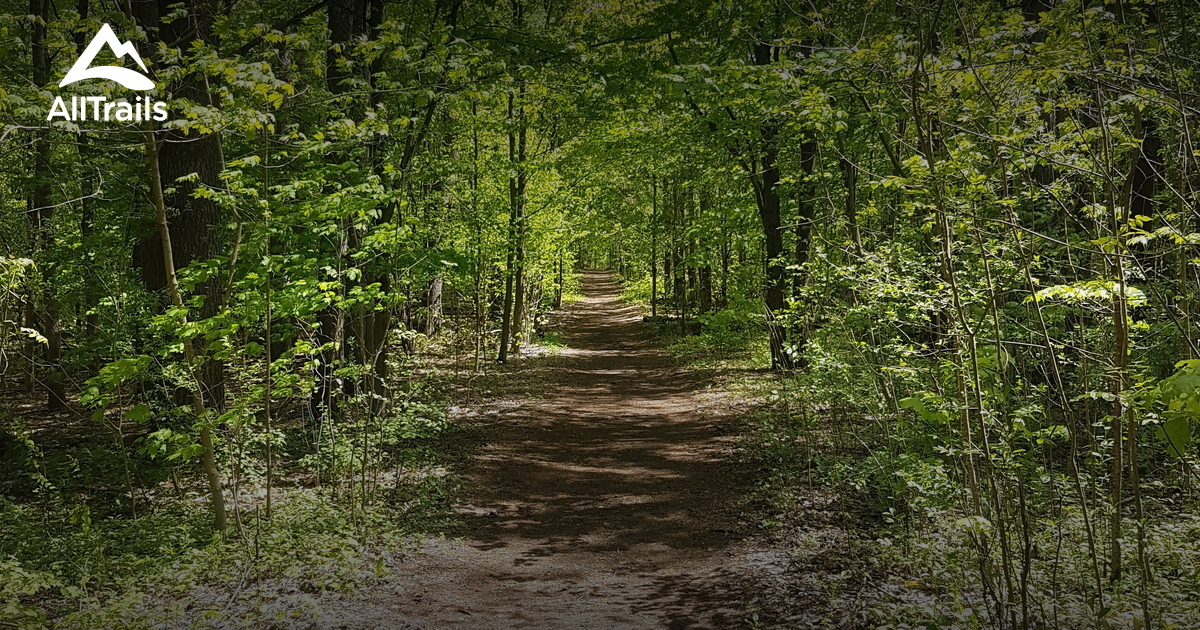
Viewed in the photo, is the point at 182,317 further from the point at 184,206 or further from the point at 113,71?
the point at 184,206

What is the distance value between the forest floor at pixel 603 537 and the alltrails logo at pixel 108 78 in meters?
4.21

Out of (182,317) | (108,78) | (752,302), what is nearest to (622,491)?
(752,302)

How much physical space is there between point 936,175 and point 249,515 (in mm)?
6523

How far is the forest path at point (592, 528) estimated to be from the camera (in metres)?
5.09

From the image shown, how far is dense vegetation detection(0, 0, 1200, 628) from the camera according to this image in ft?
13.5

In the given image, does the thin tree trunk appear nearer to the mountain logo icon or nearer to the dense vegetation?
the dense vegetation

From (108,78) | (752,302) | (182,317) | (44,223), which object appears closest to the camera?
(108,78)

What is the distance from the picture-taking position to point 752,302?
11875 mm

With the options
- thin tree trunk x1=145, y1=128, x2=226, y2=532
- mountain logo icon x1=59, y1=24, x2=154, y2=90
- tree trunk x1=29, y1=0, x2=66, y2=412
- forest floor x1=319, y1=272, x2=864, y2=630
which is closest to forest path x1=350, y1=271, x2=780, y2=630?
forest floor x1=319, y1=272, x2=864, y2=630

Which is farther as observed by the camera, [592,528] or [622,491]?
[622,491]

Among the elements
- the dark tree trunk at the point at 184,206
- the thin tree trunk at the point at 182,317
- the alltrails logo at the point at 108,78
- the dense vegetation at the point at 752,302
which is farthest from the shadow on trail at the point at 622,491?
the alltrails logo at the point at 108,78

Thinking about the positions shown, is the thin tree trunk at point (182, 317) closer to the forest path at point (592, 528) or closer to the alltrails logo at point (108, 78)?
the alltrails logo at point (108, 78)

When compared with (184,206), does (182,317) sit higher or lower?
lower

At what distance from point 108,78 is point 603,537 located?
6050mm
